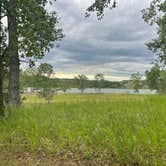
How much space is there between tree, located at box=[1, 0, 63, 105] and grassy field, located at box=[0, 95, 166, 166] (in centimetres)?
508

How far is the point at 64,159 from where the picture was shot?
324 inches

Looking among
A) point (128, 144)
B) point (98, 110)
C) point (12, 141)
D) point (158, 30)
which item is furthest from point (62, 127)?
point (158, 30)

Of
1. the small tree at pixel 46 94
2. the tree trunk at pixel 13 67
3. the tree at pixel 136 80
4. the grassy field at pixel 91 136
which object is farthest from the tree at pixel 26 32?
the tree at pixel 136 80

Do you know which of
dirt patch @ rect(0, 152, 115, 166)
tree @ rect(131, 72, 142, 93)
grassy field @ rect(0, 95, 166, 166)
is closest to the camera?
grassy field @ rect(0, 95, 166, 166)

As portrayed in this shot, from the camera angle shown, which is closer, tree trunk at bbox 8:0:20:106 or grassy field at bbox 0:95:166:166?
grassy field at bbox 0:95:166:166

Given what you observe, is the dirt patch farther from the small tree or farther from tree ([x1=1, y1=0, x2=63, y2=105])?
the small tree

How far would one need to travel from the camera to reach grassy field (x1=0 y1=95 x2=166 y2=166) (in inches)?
273

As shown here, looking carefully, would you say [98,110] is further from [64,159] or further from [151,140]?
[151,140]

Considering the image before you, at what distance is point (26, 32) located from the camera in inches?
704

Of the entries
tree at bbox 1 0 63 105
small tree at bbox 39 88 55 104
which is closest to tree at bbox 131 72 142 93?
Result: small tree at bbox 39 88 55 104

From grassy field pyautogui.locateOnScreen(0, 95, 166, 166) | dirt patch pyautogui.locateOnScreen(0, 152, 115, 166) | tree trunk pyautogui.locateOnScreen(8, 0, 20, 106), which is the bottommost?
dirt patch pyautogui.locateOnScreen(0, 152, 115, 166)

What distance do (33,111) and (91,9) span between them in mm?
6848

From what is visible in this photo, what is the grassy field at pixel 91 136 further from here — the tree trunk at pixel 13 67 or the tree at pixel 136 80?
the tree at pixel 136 80

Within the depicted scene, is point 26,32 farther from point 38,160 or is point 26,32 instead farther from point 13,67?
point 38,160
